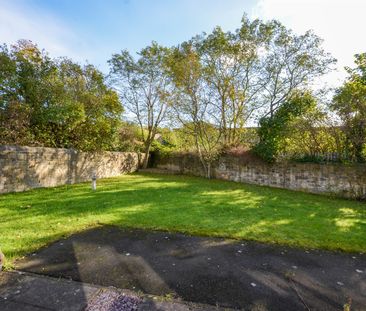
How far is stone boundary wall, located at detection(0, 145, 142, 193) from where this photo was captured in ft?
27.7

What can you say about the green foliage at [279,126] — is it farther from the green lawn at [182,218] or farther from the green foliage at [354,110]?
the green lawn at [182,218]

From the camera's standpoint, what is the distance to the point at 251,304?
99.5 inches

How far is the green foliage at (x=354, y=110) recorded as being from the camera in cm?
955

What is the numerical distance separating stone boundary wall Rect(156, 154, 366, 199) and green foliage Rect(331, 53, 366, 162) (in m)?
0.90

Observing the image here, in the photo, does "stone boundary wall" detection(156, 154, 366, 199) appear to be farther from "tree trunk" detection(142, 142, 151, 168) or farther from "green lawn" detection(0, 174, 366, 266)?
"tree trunk" detection(142, 142, 151, 168)

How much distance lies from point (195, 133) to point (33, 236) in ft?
41.3

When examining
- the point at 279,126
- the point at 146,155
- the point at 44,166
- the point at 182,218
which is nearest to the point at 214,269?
the point at 182,218

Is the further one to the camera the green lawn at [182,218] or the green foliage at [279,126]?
the green foliage at [279,126]

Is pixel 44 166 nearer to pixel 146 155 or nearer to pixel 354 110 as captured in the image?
pixel 146 155

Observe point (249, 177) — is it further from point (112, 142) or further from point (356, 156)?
point (112, 142)

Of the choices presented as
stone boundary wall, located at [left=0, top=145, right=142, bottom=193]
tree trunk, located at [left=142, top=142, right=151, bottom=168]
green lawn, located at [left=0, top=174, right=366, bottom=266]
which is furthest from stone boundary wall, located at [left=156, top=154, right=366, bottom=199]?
stone boundary wall, located at [left=0, top=145, right=142, bottom=193]

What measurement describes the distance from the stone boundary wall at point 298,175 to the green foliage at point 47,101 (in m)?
8.31

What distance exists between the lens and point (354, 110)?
32.0ft

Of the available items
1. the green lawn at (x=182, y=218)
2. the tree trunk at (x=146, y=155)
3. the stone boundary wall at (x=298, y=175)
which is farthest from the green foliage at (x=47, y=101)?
the stone boundary wall at (x=298, y=175)
